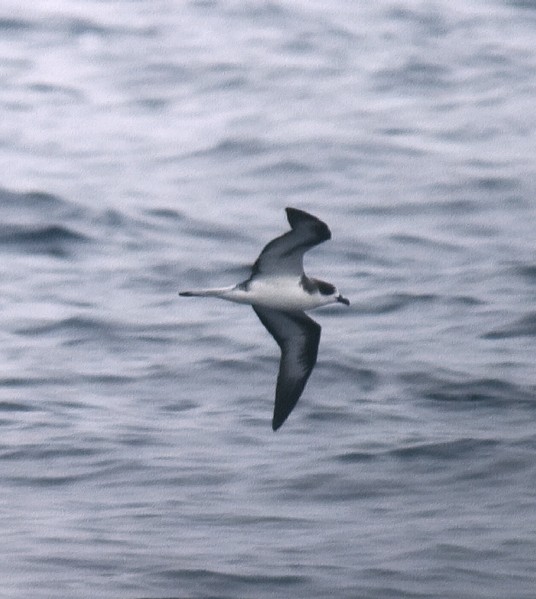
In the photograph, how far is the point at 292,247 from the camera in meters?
14.1

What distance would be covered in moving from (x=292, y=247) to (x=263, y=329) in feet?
28.8

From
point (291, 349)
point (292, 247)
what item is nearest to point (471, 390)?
point (291, 349)

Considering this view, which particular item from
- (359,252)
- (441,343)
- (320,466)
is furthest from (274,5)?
(320,466)

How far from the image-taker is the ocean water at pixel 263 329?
56.7 feet

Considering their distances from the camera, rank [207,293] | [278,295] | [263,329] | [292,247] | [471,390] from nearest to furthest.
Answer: [207,293] → [292,247] → [278,295] → [471,390] → [263,329]

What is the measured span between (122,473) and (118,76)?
19.5 meters

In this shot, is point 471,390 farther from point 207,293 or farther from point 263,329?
point 207,293

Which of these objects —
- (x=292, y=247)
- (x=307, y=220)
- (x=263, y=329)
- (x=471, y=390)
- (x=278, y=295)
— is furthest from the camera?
(x=263, y=329)

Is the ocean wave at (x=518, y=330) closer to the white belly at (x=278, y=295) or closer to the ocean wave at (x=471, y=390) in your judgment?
the ocean wave at (x=471, y=390)

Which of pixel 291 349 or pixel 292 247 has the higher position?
pixel 292 247

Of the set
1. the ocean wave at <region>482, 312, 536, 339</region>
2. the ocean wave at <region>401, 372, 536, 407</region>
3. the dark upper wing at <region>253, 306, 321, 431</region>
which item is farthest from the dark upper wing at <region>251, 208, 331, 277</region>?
the ocean wave at <region>482, 312, 536, 339</region>

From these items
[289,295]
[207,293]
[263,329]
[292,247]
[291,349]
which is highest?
[292,247]

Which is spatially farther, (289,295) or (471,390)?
(471,390)

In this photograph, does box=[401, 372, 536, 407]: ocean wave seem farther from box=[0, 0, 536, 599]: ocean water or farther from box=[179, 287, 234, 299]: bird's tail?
box=[179, 287, 234, 299]: bird's tail
